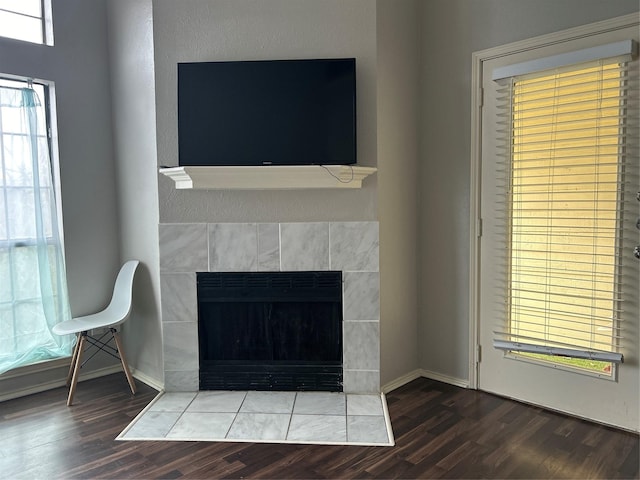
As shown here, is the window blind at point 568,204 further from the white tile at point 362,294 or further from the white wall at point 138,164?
the white wall at point 138,164

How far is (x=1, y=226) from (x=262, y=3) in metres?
2.15

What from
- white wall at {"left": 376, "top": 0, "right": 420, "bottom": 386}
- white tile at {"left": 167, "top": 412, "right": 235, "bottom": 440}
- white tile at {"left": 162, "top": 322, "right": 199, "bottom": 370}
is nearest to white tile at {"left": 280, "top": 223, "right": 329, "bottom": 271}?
white wall at {"left": 376, "top": 0, "right": 420, "bottom": 386}

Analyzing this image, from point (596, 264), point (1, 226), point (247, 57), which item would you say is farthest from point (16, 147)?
point (596, 264)

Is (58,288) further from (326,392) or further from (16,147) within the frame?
(326,392)

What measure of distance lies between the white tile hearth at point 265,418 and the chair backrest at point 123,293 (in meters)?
0.63

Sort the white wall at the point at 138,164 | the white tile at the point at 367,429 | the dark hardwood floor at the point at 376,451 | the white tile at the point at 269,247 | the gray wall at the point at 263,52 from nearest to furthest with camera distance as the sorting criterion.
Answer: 1. the dark hardwood floor at the point at 376,451
2. the white tile at the point at 367,429
3. the gray wall at the point at 263,52
4. the white tile at the point at 269,247
5. the white wall at the point at 138,164

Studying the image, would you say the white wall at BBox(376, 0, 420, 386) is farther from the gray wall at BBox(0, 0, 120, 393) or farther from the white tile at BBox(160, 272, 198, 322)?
the gray wall at BBox(0, 0, 120, 393)

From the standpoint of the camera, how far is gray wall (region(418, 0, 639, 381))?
3102mm

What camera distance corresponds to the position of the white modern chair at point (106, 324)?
311 cm

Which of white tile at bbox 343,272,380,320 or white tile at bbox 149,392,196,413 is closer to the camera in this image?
white tile at bbox 149,392,196,413

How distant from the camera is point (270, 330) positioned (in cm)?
321

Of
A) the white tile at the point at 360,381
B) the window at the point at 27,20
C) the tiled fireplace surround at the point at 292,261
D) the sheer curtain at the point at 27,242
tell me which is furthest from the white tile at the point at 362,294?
the window at the point at 27,20

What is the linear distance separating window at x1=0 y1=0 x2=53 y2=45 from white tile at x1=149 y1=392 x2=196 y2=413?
2479 millimetres

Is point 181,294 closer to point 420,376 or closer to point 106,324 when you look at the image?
point 106,324
